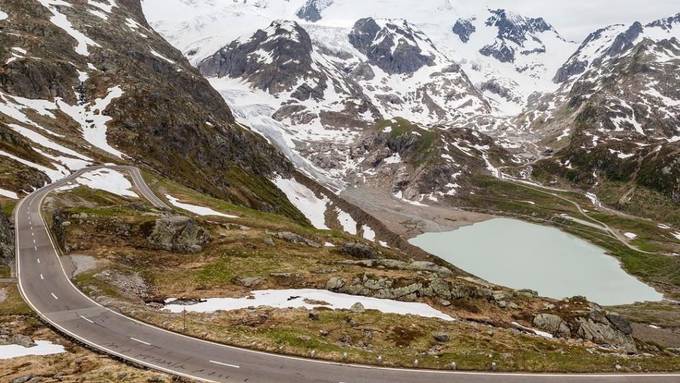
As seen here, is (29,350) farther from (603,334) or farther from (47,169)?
(47,169)

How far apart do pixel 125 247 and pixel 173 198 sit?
54.9 m

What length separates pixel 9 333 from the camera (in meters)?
34.5

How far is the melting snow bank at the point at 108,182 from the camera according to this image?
101919 millimetres

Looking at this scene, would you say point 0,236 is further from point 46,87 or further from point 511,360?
point 46,87

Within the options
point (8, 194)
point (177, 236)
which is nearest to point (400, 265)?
point (177, 236)

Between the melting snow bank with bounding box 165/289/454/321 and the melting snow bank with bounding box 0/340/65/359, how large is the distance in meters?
10.4

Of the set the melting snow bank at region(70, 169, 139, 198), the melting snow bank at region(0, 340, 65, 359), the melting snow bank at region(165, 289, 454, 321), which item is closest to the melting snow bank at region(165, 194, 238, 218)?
the melting snow bank at region(70, 169, 139, 198)

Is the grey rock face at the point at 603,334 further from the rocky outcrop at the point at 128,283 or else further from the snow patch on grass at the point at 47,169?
the snow patch on grass at the point at 47,169

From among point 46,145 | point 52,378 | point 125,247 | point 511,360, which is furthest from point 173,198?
point 511,360

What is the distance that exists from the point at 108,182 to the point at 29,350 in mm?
86909

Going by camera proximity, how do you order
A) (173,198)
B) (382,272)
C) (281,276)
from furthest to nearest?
A: (173,198) < (382,272) < (281,276)

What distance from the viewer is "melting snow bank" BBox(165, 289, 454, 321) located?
4369cm

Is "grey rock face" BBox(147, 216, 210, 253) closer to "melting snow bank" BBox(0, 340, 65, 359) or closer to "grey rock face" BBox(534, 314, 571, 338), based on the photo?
"melting snow bank" BBox(0, 340, 65, 359)

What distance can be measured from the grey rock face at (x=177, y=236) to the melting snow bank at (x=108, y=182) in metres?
43.6
